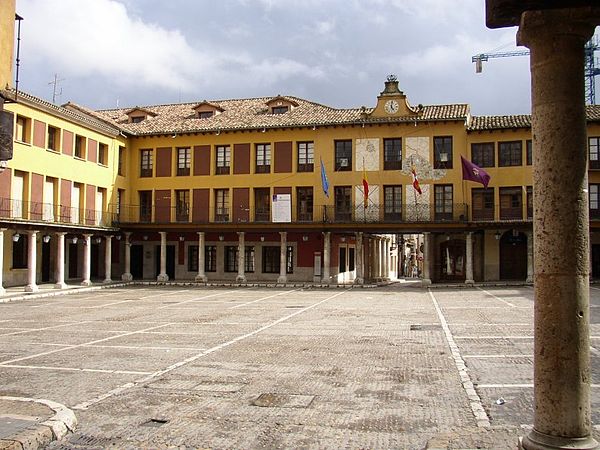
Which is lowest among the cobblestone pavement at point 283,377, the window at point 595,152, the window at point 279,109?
the cobblestone pavement at point 283,377

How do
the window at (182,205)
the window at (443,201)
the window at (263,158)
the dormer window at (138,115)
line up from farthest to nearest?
the dormer window at (138,115) < the window at (182,205) < the window at (263,158) < the window at (443,201)

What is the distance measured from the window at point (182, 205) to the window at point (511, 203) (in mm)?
21022

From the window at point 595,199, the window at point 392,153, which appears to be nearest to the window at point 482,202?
the window at point 392,153

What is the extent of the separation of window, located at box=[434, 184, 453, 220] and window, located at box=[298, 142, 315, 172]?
329 inches

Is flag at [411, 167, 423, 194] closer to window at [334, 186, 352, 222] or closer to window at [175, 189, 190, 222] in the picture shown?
window at [334, 186, 352, 222]

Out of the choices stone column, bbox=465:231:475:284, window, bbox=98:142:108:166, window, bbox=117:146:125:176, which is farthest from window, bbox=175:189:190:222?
stone column, bbox=465:231:475:284

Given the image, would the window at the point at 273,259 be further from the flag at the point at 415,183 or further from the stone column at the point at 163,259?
the flag at the point at 415,183

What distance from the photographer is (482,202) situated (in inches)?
1518

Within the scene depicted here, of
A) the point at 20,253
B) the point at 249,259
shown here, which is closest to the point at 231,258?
the point at 249,259

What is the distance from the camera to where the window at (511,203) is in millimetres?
37969

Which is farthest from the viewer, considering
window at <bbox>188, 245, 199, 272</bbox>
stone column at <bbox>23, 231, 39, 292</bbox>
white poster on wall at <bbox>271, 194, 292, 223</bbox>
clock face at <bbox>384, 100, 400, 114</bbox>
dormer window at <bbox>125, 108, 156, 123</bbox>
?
dormer window at <bbox>125, 108, 156, 123</bbox>

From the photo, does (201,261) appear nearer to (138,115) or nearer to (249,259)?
(249,259)

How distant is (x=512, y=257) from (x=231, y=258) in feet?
62.0

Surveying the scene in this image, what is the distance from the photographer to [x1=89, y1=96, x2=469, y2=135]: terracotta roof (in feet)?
132
